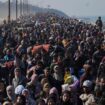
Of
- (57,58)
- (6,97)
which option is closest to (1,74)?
(57,58)

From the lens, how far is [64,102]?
11.7m

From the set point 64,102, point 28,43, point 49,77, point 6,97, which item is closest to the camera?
point 64,102

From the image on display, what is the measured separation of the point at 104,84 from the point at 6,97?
2162mm

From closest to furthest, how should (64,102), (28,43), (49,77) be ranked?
(64,102) → (49,77) → (28,43)

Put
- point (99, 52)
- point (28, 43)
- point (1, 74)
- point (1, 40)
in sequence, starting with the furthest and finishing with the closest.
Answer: point (1, 40), point (28, 43), point (99, 52), point (1, 74)

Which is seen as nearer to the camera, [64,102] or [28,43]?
[64,102]

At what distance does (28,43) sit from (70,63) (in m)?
7.63

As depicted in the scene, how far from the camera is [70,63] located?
16.0 metres

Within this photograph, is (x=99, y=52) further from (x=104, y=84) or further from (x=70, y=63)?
(x=104, y=84)

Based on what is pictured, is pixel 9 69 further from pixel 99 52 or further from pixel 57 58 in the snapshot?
pixel 99 52

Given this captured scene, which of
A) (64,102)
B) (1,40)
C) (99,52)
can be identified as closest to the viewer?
(64,102)

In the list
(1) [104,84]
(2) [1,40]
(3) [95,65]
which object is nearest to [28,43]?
(2) [1,40]

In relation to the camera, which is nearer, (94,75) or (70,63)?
(94,75)

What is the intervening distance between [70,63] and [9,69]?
5.56ft
